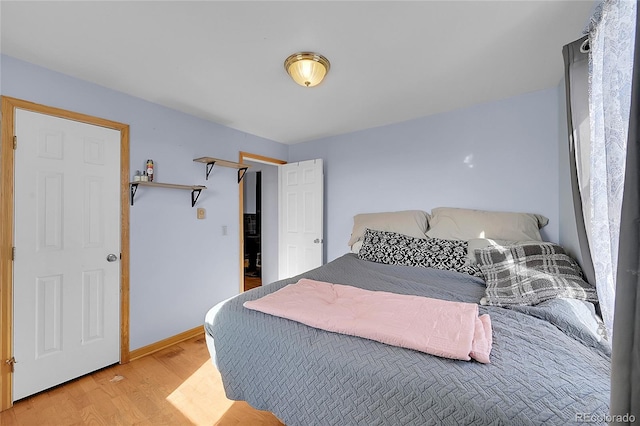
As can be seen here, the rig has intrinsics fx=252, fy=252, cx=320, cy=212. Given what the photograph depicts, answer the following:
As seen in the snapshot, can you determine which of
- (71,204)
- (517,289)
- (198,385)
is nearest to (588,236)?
(517,289)

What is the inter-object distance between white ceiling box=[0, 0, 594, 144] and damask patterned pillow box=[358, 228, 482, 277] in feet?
4.23

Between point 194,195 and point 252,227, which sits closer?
point 194,195

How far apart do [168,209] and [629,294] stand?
112 inches

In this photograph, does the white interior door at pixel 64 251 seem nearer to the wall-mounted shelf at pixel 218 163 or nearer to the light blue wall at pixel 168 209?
the light blue wall at pixel 168 209

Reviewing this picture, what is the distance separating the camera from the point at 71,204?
186cm

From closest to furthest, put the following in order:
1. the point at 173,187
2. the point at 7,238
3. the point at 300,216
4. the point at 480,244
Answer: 1. the point at 7,238
2. the point at 480,244
3. the point at 173,187
4. the point at 300,216

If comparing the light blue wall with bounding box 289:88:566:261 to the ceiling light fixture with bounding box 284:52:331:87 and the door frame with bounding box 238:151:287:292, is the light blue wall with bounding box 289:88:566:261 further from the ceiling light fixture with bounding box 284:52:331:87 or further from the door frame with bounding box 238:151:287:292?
the ceiling light fixture with bounding box 284:52:331:87

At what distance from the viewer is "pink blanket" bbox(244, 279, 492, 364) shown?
933mm

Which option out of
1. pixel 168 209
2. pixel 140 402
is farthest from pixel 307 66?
pixel 140 402

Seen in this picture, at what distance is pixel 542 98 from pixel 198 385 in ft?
11.7

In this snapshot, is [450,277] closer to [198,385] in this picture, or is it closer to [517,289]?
[517,289]

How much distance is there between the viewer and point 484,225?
2.17 meters

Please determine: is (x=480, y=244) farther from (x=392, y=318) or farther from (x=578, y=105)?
(x=392, y=318)

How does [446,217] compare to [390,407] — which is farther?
[446,217]
